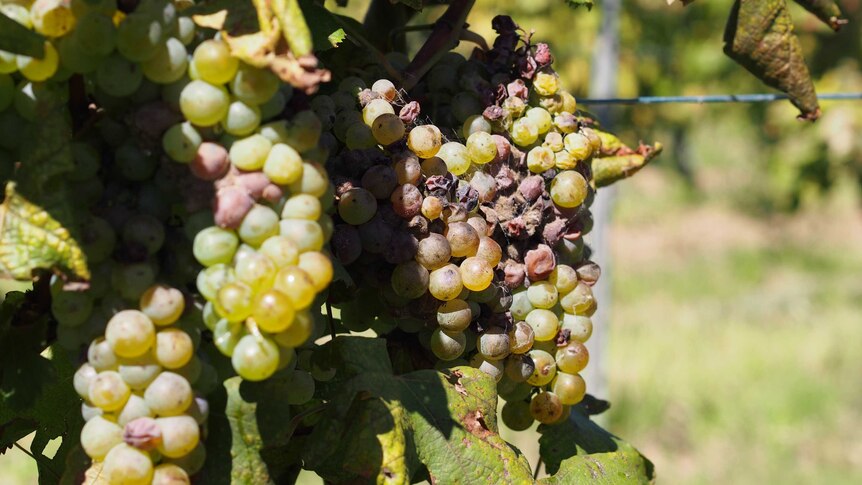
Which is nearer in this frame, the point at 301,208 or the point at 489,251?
the point at 301,208

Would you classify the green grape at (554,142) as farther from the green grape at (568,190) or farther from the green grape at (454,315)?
the green grape at (454,315)

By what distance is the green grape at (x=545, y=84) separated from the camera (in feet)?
3.41

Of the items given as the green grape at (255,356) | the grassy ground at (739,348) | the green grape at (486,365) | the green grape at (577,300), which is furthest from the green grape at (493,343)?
the grassy ground at (739,348)

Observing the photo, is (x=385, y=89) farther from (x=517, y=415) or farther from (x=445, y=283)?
(x=517, y=415)

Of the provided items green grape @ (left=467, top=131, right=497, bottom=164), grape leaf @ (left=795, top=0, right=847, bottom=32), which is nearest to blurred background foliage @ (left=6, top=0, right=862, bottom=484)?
grape leaf @ (left=795, top=0, right=847, bottom=32)

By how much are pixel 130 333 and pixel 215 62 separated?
0.65ft

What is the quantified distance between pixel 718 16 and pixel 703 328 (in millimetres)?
2010

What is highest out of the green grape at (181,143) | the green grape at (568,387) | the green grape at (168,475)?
the green grape at (181,143)

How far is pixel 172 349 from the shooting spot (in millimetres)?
688

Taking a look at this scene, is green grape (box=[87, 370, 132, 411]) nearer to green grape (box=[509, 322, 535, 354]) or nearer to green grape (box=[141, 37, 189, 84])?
green grape (box=[141, 37, 189, 84])

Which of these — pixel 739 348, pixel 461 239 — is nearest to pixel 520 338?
pixel 461 239

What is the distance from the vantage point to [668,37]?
661 centimetres

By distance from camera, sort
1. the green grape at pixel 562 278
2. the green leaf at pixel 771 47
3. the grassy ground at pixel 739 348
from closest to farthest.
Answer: the green grape at pixel 562 278
the green leaf at pixel 771 47
the grassy ground at pixel 739 348

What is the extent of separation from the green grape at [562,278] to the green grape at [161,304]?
450mm
